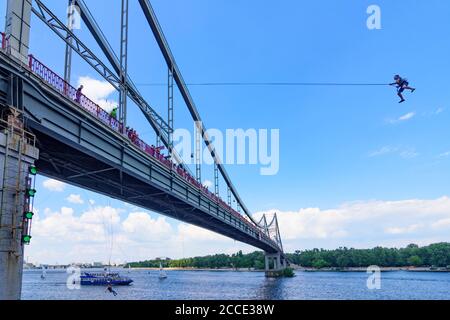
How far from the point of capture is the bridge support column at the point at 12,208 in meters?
13.7

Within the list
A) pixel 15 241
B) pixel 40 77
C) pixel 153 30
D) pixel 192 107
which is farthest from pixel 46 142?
pixel 192 107

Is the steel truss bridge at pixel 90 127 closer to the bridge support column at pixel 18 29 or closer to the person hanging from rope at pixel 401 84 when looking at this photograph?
the bridge support column at pixel 18 29

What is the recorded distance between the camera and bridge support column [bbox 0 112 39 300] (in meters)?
13.7

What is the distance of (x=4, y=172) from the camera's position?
1412 centimetres

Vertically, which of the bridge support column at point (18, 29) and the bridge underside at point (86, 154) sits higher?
the bridge support column at point (18, 29)

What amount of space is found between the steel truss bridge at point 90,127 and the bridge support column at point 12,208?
5.44 feet

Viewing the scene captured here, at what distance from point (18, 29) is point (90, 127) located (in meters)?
6.78

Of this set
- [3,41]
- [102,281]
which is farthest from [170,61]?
[102,281]

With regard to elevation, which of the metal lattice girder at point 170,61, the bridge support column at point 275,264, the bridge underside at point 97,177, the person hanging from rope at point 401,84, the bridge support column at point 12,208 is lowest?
the bridge support column at point 275,264

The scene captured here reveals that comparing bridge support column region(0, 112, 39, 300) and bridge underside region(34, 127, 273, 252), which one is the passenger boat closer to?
bridge underside region(34, 127, 273, 252)

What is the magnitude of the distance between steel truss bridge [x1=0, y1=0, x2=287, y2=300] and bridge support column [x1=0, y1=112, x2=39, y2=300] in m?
1.66

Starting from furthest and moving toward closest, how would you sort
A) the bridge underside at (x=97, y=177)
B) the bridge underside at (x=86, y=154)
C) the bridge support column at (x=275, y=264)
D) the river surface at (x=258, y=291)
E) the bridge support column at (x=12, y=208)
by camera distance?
1. the bridge support column at (x=275, y=264)
2. the river surface at (x=258, y=291)
3. the bridge underside at (x=97, y=177)
4. the bridge underside at (x=86, y=154)
5. the bridge support column at (x=12, y=208)

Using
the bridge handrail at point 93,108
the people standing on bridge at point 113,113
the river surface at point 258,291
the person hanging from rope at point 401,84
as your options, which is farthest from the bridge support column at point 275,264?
the person hanging from rope at point 401,84
